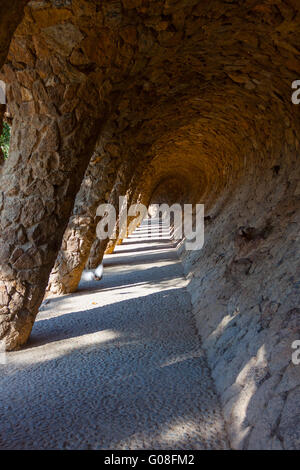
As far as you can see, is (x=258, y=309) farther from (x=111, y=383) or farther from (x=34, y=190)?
(x=34, y=190)

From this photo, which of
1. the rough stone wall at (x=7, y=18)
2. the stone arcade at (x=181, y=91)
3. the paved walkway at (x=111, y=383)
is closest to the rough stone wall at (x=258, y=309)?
the stone arcade at (x=181, y=91)

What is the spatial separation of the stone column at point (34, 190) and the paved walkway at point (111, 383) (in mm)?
543

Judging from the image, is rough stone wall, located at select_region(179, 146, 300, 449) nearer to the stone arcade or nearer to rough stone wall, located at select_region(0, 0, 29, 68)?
the stone arcade

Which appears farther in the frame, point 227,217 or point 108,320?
point 227,217

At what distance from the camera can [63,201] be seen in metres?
3.79

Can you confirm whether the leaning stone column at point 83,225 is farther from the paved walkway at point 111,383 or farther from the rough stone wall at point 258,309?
the rough stone wall at point 258,309

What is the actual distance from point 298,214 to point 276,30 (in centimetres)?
171

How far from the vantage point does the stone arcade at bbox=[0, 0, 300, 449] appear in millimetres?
2561

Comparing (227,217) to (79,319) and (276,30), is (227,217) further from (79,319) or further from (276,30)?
(276,30)

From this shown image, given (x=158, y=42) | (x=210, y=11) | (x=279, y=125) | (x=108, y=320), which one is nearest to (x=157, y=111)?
(x=279, y=125)

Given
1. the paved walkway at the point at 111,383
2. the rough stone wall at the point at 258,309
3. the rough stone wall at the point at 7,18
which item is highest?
the rough stone wall at the point at 7,18

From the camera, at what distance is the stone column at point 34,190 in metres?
3.60

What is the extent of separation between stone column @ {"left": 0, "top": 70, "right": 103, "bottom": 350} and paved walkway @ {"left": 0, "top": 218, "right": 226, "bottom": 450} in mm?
543

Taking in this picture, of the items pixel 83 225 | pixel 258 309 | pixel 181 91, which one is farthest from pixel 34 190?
pixel 181 91
